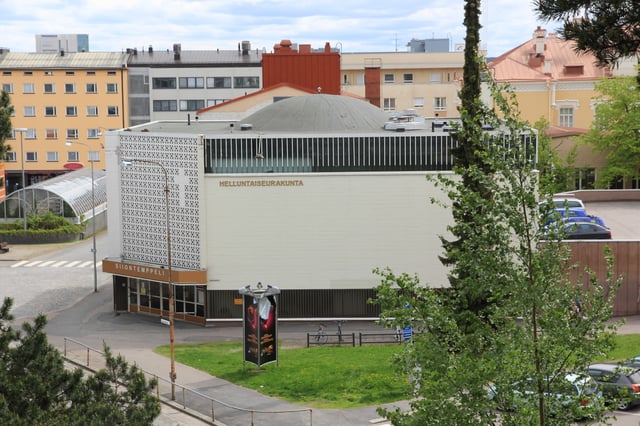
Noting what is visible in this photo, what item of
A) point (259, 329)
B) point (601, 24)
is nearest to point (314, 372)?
point (259, 329)

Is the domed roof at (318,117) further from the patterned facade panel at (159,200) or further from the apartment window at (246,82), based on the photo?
the apartment window at (246,82)

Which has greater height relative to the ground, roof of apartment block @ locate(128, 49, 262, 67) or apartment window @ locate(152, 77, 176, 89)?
roof of apartment block @ locate(128, 49, 262, 67)

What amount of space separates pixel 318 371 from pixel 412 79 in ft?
226

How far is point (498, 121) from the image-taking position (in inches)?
623

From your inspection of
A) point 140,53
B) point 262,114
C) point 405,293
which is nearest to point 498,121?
point 405,293

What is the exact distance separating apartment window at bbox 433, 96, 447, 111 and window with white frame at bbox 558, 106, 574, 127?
18.9 meters

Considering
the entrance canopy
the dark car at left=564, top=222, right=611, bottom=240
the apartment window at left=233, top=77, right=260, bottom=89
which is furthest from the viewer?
the apartment window at left=233, top=77, right=260, bottom=89

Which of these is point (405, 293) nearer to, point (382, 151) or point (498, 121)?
point (498, 121)

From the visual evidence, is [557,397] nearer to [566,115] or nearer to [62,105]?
[566,115]

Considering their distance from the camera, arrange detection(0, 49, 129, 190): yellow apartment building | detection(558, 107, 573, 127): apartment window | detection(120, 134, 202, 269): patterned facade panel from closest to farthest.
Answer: detection(120, 134, 202, 269): patterned facade panel < detection(558, 107, 573, 127): apartment window < detection(0, 49, 129, 190): yellow apartment building

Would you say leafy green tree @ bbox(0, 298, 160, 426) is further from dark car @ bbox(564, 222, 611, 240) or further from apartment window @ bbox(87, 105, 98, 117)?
apartment window @ bbox(87, 105, 98, 117)

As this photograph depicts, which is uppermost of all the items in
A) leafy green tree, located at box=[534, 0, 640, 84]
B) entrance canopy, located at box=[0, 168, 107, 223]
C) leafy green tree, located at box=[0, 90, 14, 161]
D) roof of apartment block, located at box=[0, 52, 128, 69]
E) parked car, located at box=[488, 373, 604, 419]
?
roof of apartment block, located at box=[0, 52, 128, 69]

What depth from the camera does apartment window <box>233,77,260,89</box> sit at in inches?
3866

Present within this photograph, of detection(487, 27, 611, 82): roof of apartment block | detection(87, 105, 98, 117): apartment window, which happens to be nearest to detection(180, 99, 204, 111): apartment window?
detection(87, 105, 98, 117): apartment window
